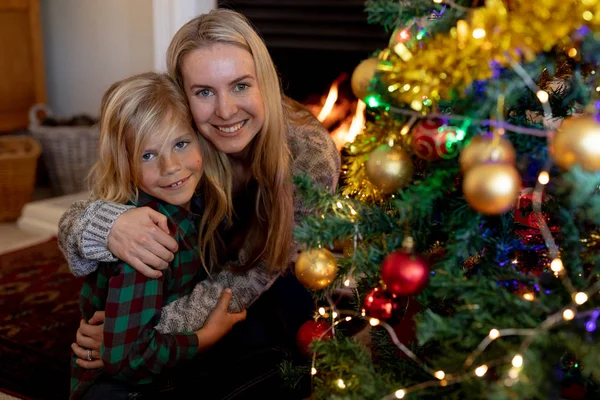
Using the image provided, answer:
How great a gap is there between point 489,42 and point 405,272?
10.7 inches

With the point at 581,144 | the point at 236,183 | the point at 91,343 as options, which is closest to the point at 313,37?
the point at 236,183

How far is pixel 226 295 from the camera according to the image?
4.48 feet

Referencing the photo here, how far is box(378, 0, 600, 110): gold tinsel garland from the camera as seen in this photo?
0.71m

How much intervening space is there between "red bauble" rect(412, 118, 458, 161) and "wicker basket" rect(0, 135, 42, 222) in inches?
87.4

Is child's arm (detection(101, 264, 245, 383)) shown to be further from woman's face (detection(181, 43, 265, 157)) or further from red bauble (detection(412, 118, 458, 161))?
red bauble (detection(412, 118, 458, 161))

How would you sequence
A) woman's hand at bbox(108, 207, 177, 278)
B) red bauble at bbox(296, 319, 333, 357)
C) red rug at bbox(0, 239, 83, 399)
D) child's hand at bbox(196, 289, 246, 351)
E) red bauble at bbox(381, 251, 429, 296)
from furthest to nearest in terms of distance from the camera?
red rug at bbox(0, 239, 83, 399), child's hand at bbox(196, 289, 246, 351), woman's hand at bbox(108, 207, 177, 278), red bauble at bbox(296, 319, 333, 357), red bauble at bbox(381, 251, 429, 296)

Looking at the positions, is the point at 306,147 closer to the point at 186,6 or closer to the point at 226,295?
the point at 226,295

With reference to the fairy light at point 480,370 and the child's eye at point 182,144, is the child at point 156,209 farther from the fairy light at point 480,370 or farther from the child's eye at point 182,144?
the fairy light at point 480,370

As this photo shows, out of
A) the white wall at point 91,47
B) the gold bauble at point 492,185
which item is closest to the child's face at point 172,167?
the gold bauble at point 492,185

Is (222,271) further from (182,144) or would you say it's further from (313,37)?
(313,37)

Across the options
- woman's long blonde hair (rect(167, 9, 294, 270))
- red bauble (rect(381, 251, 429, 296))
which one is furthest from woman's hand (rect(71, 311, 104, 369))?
red bauble (rect(381, 251, 429, 296))

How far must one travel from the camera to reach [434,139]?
0.80 meters

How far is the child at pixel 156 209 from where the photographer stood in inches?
46.0

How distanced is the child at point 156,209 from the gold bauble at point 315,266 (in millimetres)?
408
